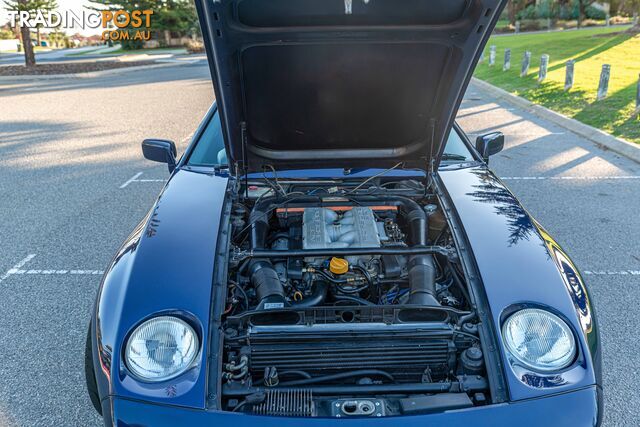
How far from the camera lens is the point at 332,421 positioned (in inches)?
70.9

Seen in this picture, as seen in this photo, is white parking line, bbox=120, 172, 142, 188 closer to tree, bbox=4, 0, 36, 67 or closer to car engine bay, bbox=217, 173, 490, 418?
car engine bay, bbox=217, 173, 490, 418

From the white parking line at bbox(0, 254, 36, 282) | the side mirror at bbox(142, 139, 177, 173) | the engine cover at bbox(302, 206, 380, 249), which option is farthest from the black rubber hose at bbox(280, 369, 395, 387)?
the white parking line at bbox(0, 254, 36, 282)

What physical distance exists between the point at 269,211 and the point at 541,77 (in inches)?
485

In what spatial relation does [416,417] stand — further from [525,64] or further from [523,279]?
[525,64]

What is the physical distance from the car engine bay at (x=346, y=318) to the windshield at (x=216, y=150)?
0.59 metres

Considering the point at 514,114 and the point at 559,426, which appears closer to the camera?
the point at 559,426

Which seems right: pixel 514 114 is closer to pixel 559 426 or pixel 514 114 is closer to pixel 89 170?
pixel 89 170

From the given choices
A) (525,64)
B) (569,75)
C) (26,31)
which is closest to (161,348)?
(569,75)

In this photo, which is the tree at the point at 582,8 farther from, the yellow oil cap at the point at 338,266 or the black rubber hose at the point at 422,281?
the yellow oil cap at the point at 338,266

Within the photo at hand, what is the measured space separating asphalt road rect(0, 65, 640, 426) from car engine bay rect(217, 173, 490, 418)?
1.05m

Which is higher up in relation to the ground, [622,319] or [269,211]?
[269,211]

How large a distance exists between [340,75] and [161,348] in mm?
1568

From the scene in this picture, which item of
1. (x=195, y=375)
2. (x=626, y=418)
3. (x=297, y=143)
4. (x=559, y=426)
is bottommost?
(x=626, y=418)

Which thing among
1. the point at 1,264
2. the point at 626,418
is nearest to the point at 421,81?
the point at 626,418
